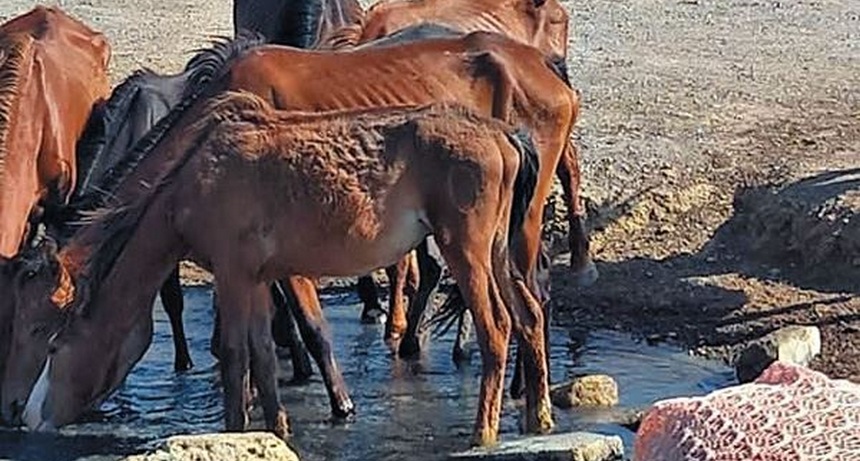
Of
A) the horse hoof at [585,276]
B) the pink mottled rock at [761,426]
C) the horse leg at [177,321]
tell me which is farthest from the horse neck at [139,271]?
the pink mottled rock at [761,426]

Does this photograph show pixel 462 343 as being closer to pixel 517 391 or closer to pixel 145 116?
pixel 517 391

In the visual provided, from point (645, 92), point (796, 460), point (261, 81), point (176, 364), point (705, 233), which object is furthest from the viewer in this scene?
point (645, 92)

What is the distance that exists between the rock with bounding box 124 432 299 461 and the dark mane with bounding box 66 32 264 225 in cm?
225

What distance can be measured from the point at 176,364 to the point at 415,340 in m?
1.23

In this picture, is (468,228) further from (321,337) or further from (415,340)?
(415,340)

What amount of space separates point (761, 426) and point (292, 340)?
21.8ft

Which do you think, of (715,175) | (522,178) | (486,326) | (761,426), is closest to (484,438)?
(486,326)

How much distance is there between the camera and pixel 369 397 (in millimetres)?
8414

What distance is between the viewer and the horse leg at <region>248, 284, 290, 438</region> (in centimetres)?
715

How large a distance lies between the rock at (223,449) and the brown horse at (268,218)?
1.74 m

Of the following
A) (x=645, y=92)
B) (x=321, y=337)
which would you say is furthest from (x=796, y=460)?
(x=645, y=92)

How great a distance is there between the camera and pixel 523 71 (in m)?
8.37

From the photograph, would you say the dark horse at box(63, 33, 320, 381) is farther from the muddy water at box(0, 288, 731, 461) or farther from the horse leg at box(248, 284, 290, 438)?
the horse leg at box(248, 284, 290, 438)

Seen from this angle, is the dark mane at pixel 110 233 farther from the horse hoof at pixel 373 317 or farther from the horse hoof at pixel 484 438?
the horse hoof at pixel 373 317
